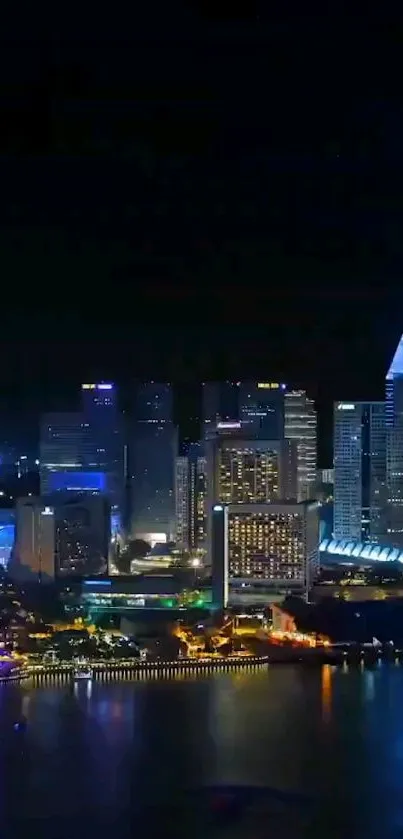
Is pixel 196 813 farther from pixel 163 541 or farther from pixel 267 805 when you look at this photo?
pixel 163 541

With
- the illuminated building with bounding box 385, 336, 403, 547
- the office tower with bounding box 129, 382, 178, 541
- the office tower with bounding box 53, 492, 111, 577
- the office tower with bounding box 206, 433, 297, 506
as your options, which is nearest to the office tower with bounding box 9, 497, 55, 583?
the office tower with bounding box 53, 492, 111, 577

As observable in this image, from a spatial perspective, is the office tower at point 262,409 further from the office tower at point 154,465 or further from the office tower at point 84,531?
the office tower at point 84,531

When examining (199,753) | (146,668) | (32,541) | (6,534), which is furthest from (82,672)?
(6,534)

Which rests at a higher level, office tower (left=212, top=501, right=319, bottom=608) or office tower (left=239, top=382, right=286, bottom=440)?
office tower (left=239, top=382, right=286, bottom=440)

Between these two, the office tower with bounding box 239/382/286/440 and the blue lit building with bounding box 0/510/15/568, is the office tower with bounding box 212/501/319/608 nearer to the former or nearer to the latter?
the office tower with bounding box 239/382/286/440

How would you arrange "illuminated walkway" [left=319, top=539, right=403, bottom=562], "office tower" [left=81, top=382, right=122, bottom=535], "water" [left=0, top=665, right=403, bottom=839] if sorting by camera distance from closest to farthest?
"water" [left=0, top=665, right=403, bottom=839], "office tower" [left=81, top=382, right=122, bottom=535], "illuminated walkway" [left=319, top=539, right=403, bottom=562]

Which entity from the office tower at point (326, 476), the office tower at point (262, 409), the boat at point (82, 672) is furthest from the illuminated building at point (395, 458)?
the boat at point (82, 672)
